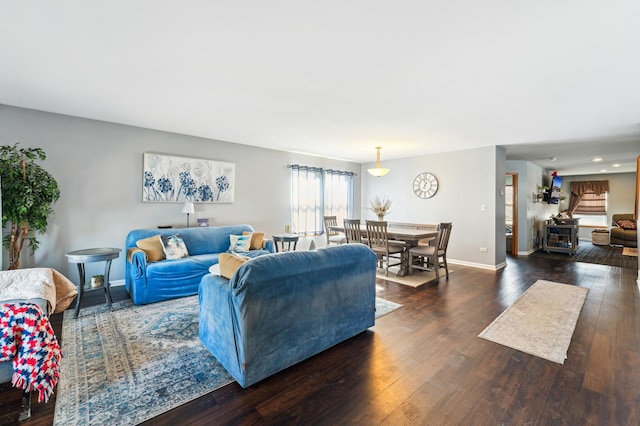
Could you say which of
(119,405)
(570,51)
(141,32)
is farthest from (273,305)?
(570,51)

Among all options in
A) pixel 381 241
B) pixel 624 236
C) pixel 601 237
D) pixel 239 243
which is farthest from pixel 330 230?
pixel 601 237

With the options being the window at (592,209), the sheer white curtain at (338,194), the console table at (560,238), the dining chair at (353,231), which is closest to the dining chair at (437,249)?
the dining chair at (353,231)

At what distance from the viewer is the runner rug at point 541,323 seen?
2.47 m

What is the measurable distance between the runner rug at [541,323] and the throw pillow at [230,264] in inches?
91.5

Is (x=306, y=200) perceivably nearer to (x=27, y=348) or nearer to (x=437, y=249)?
(x=437, y=249)

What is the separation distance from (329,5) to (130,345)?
118 inches

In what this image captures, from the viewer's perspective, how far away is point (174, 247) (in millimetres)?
3895

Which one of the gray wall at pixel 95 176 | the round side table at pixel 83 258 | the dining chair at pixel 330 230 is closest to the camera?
the round side table at pixel 83 258

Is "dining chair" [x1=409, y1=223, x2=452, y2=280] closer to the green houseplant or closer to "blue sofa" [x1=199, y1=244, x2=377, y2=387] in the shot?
"blue sofa" [x1=199, y1=244, x2=377, y2=387]

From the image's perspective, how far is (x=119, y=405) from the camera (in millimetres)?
1726

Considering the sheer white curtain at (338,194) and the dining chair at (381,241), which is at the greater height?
the sheer white curtain at (338,194)

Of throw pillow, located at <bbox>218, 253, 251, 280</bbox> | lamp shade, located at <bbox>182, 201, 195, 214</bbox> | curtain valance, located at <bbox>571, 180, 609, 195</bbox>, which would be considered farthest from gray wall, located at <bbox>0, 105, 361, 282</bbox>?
curtain valance, located at <bbox>571, 180, 609, 195</bbox>

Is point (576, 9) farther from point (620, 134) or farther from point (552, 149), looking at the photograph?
point (552, 149)

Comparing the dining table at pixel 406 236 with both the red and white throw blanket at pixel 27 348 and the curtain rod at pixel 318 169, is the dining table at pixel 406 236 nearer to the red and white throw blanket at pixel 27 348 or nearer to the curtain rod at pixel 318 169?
the curtain rod at pixel 318 169
